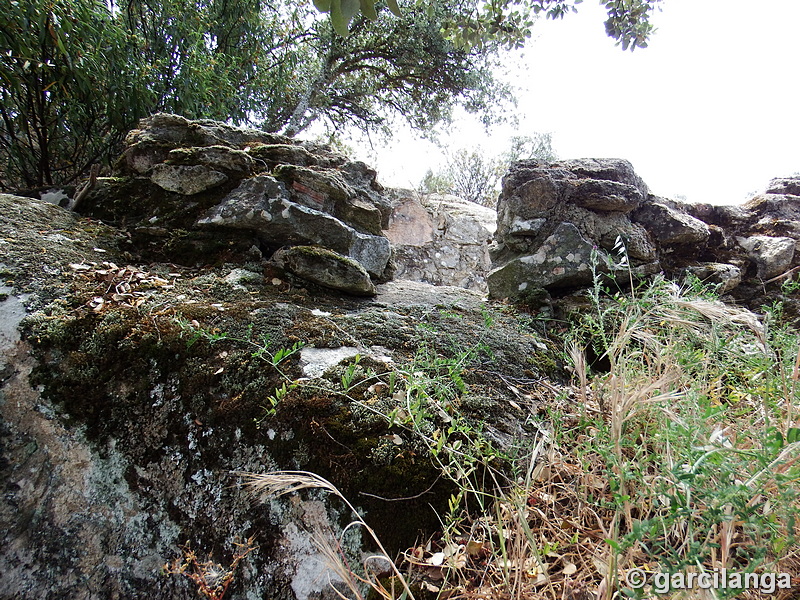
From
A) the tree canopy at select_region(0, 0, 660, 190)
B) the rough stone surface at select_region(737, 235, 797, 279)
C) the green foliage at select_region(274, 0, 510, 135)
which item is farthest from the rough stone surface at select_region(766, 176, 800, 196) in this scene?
the green foliage at select_region(274, 0, 510, 135)

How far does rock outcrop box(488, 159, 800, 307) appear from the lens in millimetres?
2828

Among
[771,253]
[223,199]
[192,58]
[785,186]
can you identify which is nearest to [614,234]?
[771,253]

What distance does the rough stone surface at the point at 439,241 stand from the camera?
6277 millimetres

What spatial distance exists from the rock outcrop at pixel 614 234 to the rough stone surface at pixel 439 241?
9.97ft

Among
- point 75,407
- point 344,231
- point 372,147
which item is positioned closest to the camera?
point 75,407

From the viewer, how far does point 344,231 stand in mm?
2918

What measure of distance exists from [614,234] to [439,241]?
3.80 metres

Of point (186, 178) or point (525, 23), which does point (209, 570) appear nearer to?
point (186, 178)

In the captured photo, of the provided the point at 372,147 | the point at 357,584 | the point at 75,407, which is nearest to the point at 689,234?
the point at 357,584

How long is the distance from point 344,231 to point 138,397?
66.9 inches

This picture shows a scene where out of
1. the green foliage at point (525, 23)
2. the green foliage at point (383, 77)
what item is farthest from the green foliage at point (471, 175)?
the green foliage at point (525, 23)

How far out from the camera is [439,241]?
6559 mm

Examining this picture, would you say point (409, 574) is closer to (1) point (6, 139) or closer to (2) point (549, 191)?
(2) point (549, 191)

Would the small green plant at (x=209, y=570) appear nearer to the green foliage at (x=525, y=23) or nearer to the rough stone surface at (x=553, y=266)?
the rough stone surface at (x=553, y=266)
